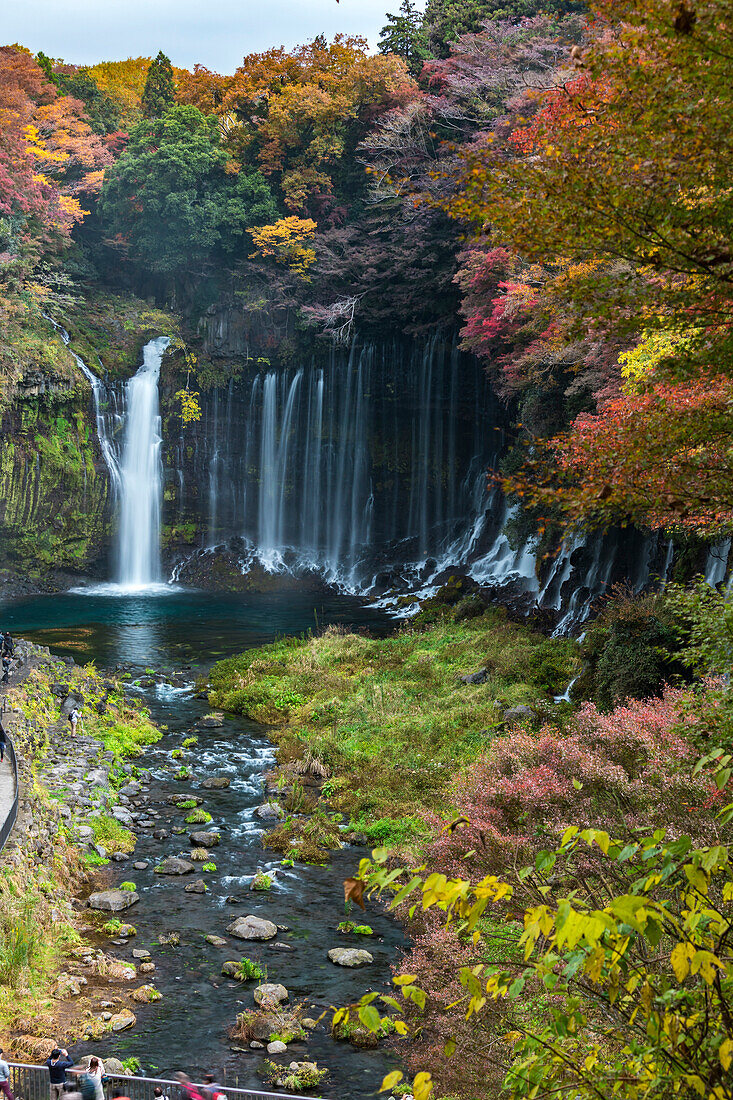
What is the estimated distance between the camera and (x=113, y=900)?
1076cm

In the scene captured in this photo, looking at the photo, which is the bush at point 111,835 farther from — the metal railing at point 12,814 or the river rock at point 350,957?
the river rock at point 350,957

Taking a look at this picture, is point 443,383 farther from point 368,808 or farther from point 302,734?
point 368,808

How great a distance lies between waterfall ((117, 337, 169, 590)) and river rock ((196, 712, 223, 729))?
19062 mm

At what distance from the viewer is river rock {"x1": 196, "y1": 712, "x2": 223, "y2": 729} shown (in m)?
18.4

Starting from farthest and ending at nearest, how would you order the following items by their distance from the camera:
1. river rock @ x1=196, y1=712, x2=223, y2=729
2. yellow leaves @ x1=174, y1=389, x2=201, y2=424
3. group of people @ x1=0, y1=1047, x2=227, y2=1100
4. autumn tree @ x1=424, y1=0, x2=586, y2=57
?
1. yellow leaves @ x1=174, y1=389, x2=201, y2=424
2. autumn tree @ x1=424, y1=0, x2=586, y2=57
3. river rock @ x1=196, y1=712, x2=223, y2=729
4. group of people @ x1=0, y1=1047, x2=227, y2=1100

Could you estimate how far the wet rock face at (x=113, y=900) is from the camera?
1066 centimetres

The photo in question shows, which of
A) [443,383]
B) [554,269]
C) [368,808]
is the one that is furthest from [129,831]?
[443,383]

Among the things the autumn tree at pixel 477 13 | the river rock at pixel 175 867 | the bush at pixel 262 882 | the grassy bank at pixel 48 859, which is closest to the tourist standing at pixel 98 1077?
the grassy bank at pixel 48 859

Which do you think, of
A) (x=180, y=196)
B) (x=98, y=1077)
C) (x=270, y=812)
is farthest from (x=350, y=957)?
(x=180, y=196)

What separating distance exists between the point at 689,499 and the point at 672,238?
1.99 meters

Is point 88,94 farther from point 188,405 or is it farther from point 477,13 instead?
point 477,13

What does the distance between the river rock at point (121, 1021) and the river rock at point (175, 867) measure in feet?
10.8

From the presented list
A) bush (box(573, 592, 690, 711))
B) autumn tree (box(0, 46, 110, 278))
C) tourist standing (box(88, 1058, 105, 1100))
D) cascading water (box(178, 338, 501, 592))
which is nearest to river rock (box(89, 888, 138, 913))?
tourist standing (box(88, 1058, 105, 1100))

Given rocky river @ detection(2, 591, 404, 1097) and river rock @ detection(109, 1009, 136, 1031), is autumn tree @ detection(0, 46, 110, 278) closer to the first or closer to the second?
rocky river @ detection(2, 591, 404, 1097)
